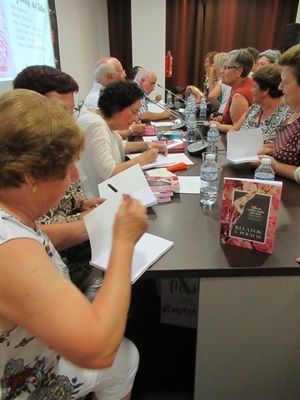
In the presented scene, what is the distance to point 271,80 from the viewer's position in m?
1.93

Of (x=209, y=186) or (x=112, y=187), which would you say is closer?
(x=112, y=187)

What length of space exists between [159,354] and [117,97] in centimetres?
136

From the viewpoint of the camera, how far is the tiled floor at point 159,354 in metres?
1.27

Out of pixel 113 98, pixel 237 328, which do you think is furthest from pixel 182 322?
pixel 113 98

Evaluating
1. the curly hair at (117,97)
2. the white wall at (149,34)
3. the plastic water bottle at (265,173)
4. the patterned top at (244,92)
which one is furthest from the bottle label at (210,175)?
the white wall at (149,34)

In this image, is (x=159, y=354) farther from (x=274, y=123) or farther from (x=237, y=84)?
(x=237, y=84)

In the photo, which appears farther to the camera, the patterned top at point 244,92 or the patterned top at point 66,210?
the patterned top at point 244,92

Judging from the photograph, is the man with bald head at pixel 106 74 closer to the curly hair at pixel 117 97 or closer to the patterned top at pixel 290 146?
the curly hair at pixel 117 97

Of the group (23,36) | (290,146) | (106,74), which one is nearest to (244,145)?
(290,146)

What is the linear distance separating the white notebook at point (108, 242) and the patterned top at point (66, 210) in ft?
0.73

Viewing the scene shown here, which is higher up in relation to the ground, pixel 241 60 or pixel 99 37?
pixel 99 37

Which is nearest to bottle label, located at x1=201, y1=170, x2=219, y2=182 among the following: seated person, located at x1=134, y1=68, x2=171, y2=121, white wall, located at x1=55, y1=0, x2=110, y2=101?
seated person, located at x1=134, y1=68, x2=171, y2=121

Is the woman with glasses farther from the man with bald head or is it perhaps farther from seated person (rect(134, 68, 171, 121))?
the man with bald head

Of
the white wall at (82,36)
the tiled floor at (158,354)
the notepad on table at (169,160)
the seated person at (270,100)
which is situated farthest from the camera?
the white wall at (82,36)
